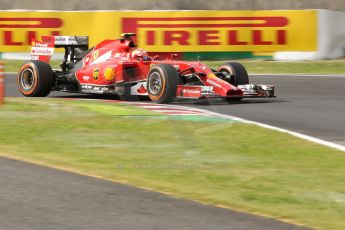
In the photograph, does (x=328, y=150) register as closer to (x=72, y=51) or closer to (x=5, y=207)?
(x=5, y=207)

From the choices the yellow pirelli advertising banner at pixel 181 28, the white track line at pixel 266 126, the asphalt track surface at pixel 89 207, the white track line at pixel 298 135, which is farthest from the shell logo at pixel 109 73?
the yellow pirelli advertising banner at pixel 181 28

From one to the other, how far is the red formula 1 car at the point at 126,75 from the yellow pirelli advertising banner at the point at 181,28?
23.0 feet

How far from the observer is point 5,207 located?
605 centimetres

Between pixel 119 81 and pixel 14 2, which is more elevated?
pixel 14 2

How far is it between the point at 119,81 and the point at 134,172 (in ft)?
23.7

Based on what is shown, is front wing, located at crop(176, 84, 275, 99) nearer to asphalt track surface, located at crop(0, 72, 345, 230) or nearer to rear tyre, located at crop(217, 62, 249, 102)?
rear tyre, located at crop(217, 62, 249, 102)

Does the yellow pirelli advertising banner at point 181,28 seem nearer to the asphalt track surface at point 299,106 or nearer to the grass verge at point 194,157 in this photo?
the asphalt track surface at point 299,106

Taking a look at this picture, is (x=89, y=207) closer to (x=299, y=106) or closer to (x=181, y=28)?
(x=299, y=106)

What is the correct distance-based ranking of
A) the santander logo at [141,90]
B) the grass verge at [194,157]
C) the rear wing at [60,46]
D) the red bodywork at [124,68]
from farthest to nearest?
the rear wing at [60,46] → the santander logo at [141,90] → the red bodywork at [124,68] → the grass verge at [194,157]

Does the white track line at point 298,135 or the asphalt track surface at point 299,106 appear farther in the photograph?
the asphalt track surface at point 299,106

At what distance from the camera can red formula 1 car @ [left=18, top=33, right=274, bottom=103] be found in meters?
13.8

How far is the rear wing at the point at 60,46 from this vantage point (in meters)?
15.7

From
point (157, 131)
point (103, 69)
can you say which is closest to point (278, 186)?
point (157, 131)

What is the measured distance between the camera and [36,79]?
15266mm
